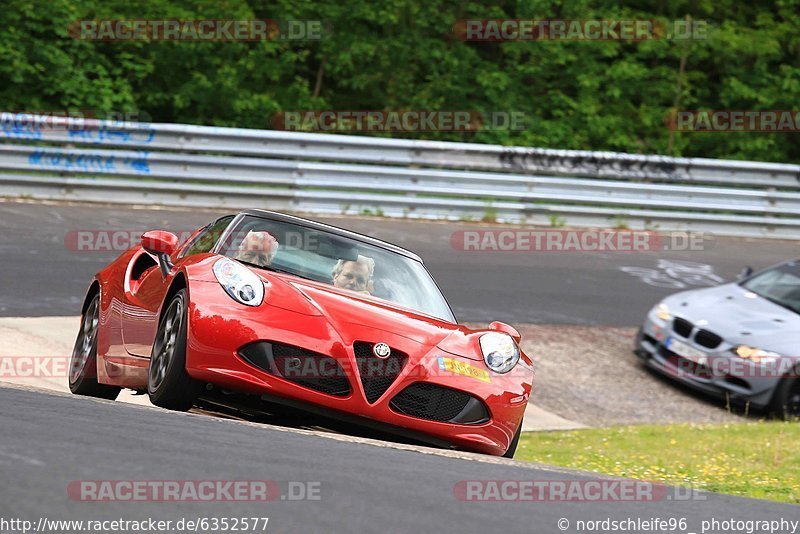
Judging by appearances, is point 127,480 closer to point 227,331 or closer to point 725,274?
point 227,331

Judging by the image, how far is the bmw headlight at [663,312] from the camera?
12297mm

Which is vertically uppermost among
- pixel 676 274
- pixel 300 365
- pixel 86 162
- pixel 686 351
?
pixel 300 365

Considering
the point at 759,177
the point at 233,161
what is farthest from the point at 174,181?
the point at 759,177

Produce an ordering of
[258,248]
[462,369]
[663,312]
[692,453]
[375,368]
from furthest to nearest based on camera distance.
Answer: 1. [663,312]
2. [692,453]
3. [258,248]
4. [462,369]
5. [375,368]

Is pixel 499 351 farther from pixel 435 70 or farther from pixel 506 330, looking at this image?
pixel 435 70

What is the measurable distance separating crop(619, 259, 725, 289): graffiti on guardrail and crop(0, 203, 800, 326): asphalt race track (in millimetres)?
161

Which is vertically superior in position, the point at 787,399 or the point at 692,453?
the point at 692,453

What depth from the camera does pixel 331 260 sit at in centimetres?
713

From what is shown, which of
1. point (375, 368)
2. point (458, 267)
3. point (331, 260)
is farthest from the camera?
point (458, 267)

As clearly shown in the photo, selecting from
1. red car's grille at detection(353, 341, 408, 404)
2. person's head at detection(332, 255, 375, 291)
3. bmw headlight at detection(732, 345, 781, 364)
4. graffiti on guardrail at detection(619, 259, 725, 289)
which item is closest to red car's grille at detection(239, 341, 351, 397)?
red car's grille at detection(353, 341, 408, 404)

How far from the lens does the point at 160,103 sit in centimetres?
2105

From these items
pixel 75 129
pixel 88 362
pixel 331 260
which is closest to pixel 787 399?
pixel 331 260

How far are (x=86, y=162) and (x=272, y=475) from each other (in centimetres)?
1293

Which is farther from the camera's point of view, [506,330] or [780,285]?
[780,285]
